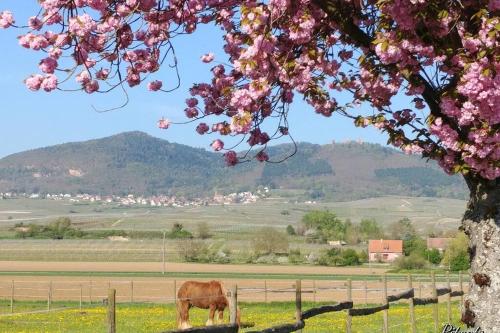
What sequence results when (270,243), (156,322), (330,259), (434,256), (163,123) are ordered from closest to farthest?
(163,123) < (156,322) < (434,256) < (330,259) < (270,243)

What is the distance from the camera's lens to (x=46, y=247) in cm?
17162

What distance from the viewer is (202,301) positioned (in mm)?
30156

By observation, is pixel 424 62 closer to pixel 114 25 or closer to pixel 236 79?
pixel 236 79

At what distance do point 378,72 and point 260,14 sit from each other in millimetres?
3143

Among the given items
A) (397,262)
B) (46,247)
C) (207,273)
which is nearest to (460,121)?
(207,273)

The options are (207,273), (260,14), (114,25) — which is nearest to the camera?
(260,14)

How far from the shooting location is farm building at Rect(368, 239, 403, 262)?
151000mm

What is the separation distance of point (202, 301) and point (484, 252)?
19571mm

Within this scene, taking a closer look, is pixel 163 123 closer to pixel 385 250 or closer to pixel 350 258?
pixel 350 258

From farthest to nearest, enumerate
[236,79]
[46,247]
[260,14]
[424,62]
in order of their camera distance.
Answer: [46,247], [236,79], [424,62], [260,14]

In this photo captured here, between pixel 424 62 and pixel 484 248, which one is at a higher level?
pixel 424 62

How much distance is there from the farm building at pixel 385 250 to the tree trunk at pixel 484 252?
138614mm

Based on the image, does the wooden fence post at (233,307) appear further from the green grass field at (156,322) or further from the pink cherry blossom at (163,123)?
the green grass field at (156,322)

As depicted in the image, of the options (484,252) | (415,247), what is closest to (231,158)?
(484,252)
